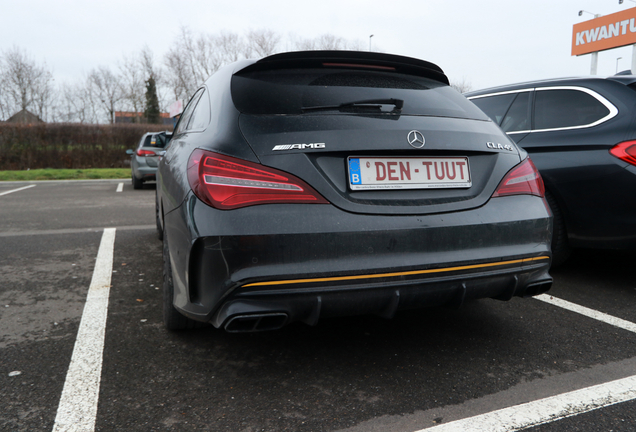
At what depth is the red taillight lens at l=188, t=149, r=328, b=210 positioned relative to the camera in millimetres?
2014

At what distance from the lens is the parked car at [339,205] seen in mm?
2000

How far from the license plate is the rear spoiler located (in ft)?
2.03

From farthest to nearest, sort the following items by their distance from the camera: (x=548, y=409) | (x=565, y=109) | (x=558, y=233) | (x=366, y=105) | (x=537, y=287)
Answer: (x=565, y=109) → (x=558, y=233) → (x=537, y=287) → (x=366, y=105) → (x=548, y=409)

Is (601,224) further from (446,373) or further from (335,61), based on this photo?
(335,61)

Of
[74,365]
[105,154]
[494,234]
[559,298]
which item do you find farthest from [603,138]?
[105,154]

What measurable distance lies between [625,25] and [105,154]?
89.4 ft

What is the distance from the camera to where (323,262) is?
79.4 inches

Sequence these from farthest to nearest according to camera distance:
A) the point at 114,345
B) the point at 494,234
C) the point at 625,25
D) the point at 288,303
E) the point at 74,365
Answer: the point at 625,25 < the point at 114,345 < the point at 74,365 < the point at 494,234 < the point at 288,303

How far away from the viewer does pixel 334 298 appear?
2031 mm

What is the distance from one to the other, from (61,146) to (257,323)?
21.3 meters

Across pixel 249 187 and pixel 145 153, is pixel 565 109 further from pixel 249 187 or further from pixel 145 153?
pixel 145 153

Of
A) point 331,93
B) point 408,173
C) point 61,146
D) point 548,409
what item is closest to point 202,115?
point 331,93

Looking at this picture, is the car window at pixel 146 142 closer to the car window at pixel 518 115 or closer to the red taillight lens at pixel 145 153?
the red taillight lens at pixel 145 153

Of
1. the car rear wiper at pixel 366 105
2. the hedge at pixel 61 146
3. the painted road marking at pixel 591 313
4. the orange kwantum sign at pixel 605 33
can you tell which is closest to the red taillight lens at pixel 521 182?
the car rear wiper at pixel 366 105
